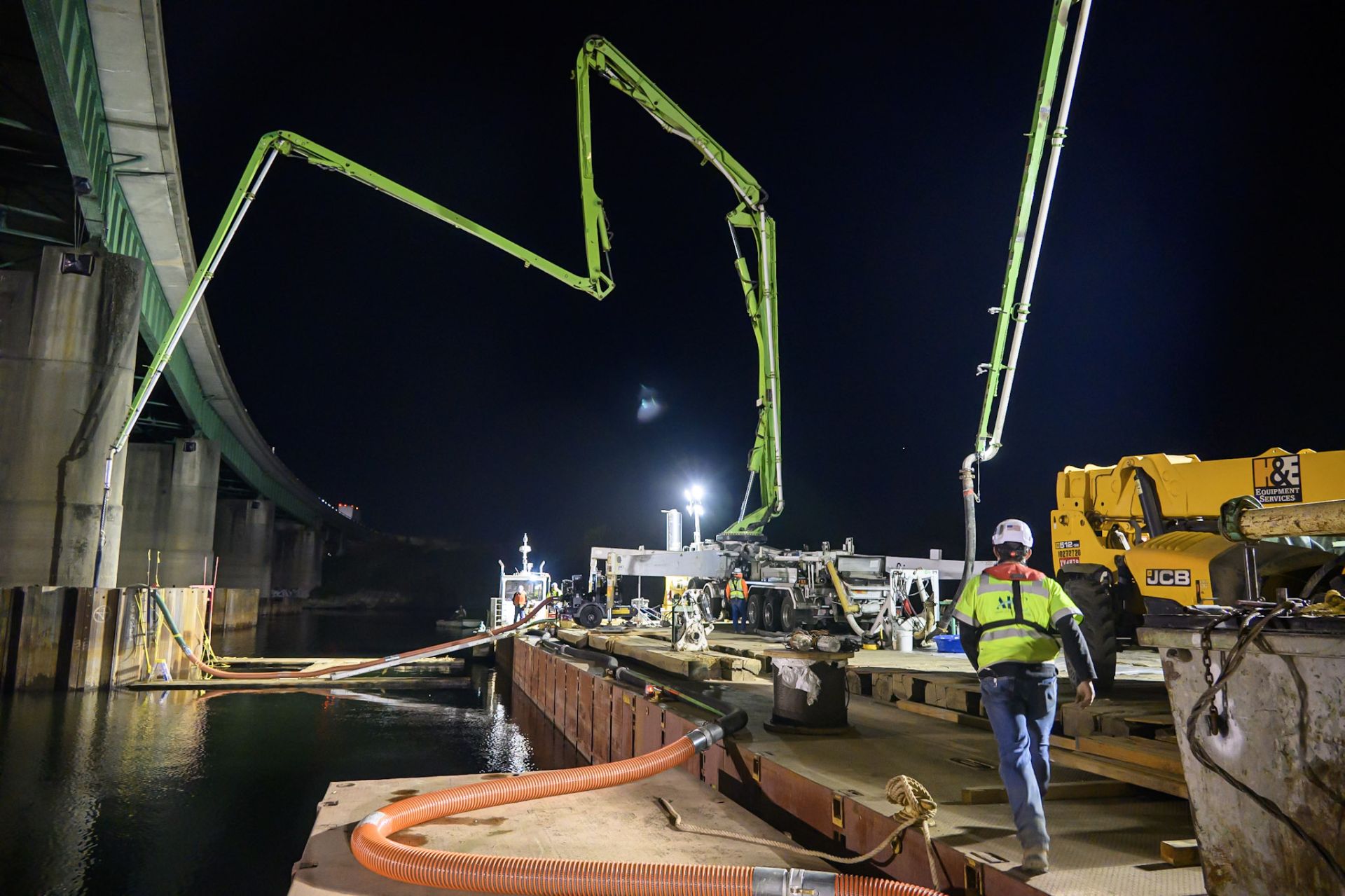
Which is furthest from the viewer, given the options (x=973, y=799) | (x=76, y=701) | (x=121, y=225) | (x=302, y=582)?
(x=302, y=582)

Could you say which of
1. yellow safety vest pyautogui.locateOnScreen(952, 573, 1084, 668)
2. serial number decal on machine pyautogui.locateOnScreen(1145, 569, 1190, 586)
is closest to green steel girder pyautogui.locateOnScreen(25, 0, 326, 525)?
yellow safety vest pyautogui.locateOnScreen(952, 573, 1084, 668)

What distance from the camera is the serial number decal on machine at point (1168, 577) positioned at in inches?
296

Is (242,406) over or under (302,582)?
over

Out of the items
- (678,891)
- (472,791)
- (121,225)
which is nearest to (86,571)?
(121,225)

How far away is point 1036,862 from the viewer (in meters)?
3.99

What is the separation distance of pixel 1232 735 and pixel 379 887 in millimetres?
4208

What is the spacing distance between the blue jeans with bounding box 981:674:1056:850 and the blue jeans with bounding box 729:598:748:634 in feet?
51.9

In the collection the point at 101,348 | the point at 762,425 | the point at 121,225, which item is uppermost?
the point at 121,225

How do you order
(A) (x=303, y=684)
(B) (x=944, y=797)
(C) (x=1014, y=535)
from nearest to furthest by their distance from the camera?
(C) (x=1014, y=535)
(B) (x=944, y=797)
(A) (x=303, y=684)

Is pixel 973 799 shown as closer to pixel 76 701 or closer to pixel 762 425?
pixel 762 425

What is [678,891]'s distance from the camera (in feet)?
14.1

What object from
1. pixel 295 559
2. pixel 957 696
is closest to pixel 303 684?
pixel 957 696

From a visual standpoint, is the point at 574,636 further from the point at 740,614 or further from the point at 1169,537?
the point at 1169,537

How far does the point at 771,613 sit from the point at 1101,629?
1156 centimetres
